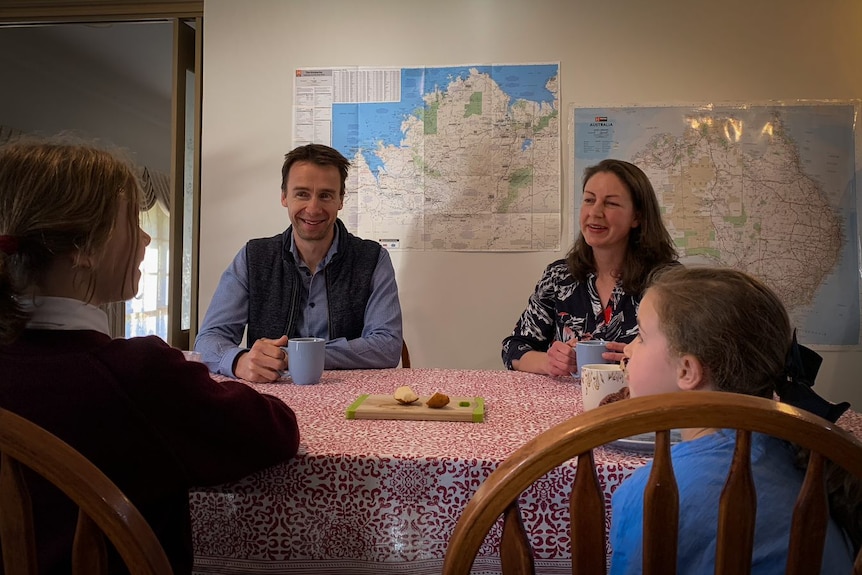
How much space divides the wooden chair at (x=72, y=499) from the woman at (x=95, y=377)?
0.16 metres

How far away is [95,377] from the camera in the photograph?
2.56ft

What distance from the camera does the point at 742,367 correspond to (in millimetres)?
820

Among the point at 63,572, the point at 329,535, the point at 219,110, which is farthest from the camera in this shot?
the point at 219,110

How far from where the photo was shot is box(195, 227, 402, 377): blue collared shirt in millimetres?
1646

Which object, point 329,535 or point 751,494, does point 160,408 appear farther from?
point 751,494

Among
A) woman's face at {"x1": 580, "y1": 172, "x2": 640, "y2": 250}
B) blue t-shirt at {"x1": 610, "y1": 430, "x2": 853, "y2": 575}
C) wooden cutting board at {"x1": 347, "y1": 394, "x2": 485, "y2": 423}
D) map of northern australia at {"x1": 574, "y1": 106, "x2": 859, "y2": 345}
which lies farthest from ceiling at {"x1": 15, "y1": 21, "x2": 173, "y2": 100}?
blue t-shirt at {"x1": 610, "y1": 430, "x2": 853, "y2": 575}

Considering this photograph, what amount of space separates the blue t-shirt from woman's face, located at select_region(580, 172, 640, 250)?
47.2 inches

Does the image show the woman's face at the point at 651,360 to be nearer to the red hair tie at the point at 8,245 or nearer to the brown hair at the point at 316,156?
the red hair tie at the point at 8,245

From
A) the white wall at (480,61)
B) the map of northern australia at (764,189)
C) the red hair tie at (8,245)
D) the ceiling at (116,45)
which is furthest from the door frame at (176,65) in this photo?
the red hair tie at (8,245)

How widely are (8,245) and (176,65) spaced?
9.29 feet

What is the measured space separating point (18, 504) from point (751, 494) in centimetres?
65

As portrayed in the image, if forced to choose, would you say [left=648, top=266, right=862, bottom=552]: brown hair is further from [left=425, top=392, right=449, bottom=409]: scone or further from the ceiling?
the ceiling

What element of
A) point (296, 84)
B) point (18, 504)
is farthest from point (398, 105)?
point (18, 504)

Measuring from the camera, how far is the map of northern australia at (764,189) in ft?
9.54
